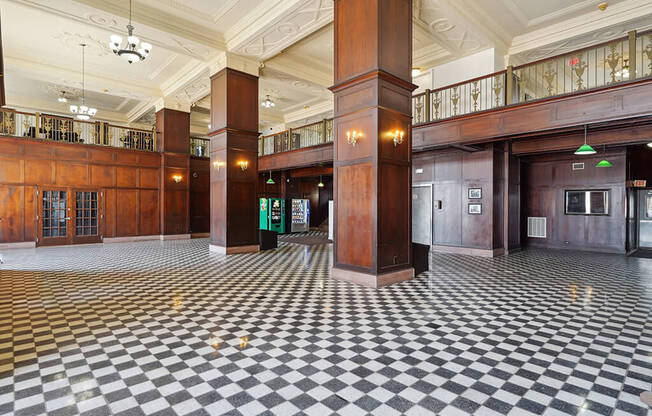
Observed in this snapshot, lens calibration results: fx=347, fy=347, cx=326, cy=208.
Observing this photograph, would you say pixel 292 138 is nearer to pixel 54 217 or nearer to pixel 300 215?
pixel 300 215

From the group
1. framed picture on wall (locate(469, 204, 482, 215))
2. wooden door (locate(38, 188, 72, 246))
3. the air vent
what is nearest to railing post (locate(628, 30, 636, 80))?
framed picture on wall (locate(469, 204, 482, 215))

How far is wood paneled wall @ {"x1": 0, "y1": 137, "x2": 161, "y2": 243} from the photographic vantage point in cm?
1105

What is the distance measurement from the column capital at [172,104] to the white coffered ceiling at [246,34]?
901mm

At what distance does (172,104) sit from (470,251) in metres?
12.2

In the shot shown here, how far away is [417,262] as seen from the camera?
6.89 metres

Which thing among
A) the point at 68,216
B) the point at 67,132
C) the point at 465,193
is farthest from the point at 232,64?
the point at 68,216

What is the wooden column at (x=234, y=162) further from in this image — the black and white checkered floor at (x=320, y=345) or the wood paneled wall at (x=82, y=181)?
the wood paneled wall at (x=82, y=181)

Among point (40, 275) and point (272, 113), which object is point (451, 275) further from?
point (272, 113)

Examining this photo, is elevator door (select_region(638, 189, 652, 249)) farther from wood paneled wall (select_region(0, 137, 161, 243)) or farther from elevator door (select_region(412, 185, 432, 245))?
wood paneled wall (select_region(0, 137, 161, 243))

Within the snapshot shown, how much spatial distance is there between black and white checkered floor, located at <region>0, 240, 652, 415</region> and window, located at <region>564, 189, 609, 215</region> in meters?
4.52

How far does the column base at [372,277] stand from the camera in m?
5.82

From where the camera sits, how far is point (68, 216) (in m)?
12.1

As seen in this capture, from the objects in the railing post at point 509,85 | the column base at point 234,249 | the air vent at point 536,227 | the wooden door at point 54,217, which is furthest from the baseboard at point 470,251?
the wooden door at point 54,217

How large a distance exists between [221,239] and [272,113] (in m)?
9.17
